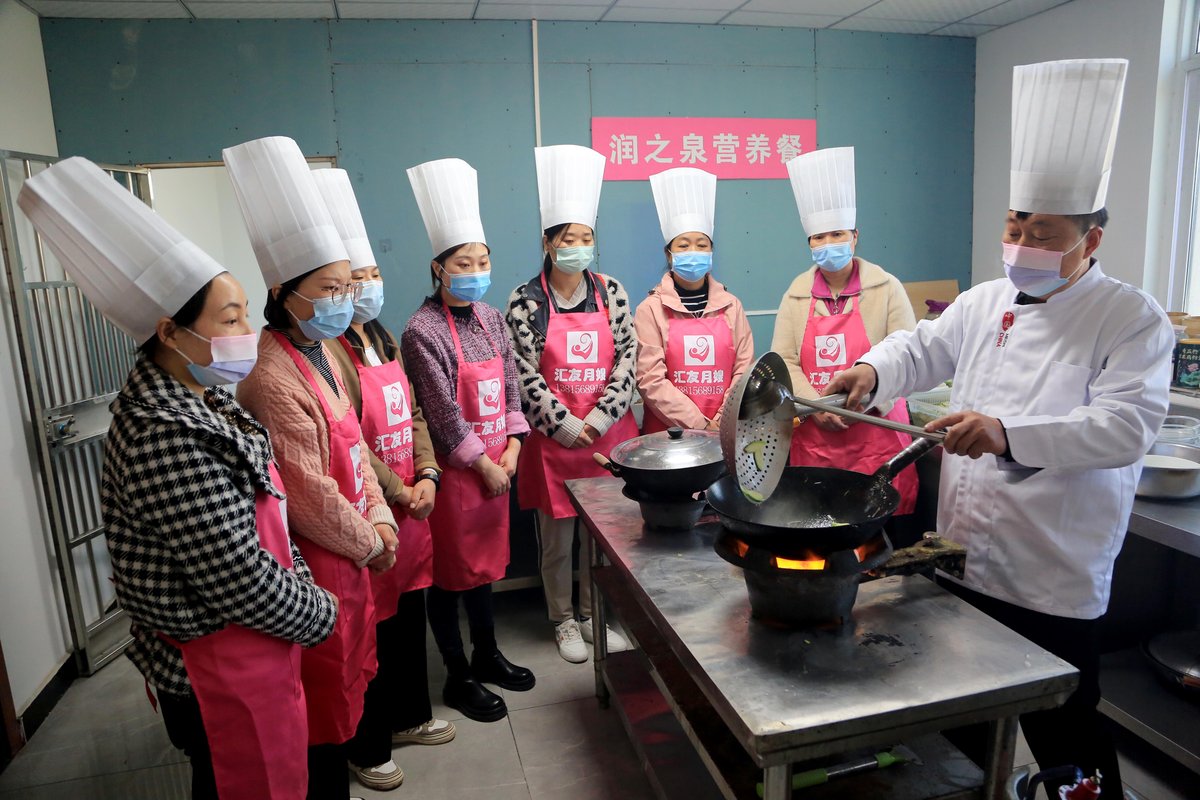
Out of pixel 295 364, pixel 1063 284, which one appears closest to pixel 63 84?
pixel 295 364

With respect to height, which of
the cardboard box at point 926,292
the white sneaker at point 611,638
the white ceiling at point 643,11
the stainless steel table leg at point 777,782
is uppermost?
the white ceiling at point 643,11

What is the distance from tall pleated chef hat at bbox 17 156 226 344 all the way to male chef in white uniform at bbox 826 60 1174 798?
1.43 metres

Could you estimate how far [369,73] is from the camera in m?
3.38

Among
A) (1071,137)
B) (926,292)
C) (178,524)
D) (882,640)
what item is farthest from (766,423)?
(926,292)

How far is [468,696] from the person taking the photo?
236cm

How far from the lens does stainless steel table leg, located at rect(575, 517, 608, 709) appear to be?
223cm

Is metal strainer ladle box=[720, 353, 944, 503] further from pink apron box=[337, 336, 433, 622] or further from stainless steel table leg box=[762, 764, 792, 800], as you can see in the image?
pink apron box=[337, 336, 433, 622]

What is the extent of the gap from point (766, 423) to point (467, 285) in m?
1.16

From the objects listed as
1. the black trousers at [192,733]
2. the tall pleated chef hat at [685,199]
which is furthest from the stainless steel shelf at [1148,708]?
Result: the black trousers at [192,733]

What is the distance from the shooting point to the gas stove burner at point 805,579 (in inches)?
47.1

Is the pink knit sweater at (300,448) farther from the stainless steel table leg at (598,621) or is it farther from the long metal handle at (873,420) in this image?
the long metal handle at (873,420)

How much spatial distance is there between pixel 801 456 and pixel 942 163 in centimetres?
251

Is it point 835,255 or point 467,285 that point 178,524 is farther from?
point 835,255

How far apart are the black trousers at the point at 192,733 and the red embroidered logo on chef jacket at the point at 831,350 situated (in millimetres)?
2143
